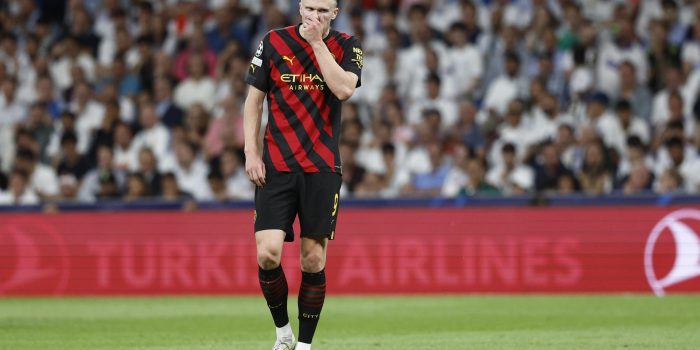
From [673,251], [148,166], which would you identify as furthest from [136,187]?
[673,251]

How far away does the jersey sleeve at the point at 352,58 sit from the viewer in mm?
8109

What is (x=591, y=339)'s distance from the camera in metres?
9.74

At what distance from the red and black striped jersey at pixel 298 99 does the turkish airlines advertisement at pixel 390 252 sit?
6972mm

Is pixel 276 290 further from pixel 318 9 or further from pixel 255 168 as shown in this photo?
pixel 318 9

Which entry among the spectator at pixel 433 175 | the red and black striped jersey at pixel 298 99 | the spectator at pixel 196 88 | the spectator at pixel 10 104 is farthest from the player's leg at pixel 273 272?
the spectator at pixel 10 104

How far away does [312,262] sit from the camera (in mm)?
8242

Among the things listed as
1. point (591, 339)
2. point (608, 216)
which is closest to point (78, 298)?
point (608, 216)

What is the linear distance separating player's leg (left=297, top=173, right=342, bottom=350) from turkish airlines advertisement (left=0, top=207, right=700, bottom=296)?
268 inches

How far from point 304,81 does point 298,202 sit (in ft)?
2.66

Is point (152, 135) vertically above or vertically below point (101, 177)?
above

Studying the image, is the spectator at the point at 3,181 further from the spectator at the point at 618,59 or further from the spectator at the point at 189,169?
the spectator at the point at 618,59

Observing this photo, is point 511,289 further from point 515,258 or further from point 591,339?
point 591,339

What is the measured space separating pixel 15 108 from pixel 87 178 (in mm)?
2858

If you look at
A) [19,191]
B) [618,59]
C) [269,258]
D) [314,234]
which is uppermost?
[618,59]
